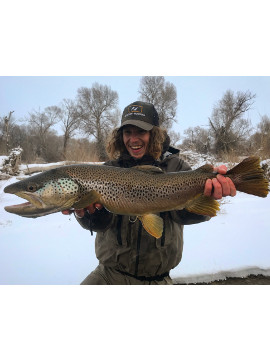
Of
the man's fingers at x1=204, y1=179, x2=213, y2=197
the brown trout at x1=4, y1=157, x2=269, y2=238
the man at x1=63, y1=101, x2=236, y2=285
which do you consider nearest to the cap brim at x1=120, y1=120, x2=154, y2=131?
the man at x1=63, y1=101, x2=236, y2=285

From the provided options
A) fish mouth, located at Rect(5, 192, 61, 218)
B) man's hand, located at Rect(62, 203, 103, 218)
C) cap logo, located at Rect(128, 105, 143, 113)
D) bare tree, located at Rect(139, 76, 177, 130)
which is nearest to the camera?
fish mouth, located at Rect(5, 192, 61, 218)

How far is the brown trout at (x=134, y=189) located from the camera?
161 centimetres

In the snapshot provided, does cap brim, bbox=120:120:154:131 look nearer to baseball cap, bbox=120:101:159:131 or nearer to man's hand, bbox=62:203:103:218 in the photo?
baseball cap, bbox=120:101:159:131

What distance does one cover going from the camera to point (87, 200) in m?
1.66

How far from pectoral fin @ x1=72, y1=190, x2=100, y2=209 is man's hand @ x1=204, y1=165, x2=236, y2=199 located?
84 cm

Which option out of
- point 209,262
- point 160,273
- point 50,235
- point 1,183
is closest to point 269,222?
point 209,262

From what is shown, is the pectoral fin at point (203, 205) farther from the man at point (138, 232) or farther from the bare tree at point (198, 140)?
the bare tree at point (198, 140)

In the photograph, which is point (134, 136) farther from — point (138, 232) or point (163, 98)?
point (163, 98)

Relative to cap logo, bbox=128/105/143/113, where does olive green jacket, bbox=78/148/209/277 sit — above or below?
below

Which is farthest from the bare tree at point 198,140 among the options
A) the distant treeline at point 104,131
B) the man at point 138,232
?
the man at point 138,232

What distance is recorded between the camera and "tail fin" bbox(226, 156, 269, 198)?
1.60 metres

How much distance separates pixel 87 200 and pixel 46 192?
0.30 m

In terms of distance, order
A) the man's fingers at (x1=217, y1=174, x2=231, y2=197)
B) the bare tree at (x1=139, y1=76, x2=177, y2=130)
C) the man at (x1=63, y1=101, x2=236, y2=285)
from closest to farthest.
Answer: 1. the man's fingers at (x1=217, y1=174, x2=231, y2=197)
2. the man at (x1=63, y1=101, x2=236, y2=285)
3. the bare tree at (x1=139, y1=76, x2=177, y2=130)

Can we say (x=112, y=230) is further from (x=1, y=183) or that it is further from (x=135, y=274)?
(x=1, y=183)
